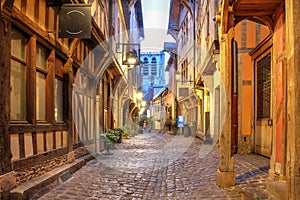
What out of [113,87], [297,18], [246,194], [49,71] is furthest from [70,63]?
[113,87]

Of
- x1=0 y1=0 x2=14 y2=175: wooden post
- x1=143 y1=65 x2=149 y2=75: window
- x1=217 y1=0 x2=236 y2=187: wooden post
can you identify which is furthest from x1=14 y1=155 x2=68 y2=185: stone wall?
x1=143 y1=65 x2=149 y2=75: window

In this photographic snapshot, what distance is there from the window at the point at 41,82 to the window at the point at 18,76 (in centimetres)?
60

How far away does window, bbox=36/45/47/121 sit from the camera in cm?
604

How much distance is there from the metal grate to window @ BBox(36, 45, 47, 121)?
6.53 metres

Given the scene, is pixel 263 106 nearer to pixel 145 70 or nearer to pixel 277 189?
pixel 277 189

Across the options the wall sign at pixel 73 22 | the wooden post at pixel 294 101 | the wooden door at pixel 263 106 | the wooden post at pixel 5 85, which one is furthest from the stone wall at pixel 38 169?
the wooden door at pixel 263 106

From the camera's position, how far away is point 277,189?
15.8 feet

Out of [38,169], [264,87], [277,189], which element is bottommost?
[277,189]

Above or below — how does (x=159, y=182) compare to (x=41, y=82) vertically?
below

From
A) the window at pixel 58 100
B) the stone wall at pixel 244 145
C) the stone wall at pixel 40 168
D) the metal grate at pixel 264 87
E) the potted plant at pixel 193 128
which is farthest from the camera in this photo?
the potted plant at pixel 193 128

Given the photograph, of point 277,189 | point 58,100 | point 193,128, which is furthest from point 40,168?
point 193,128

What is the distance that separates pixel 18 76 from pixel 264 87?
7.58 m

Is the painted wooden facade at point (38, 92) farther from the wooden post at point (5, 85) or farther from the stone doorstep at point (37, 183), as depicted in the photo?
the stone doorstep at point (37, 183)

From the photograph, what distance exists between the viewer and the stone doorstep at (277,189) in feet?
15.0
